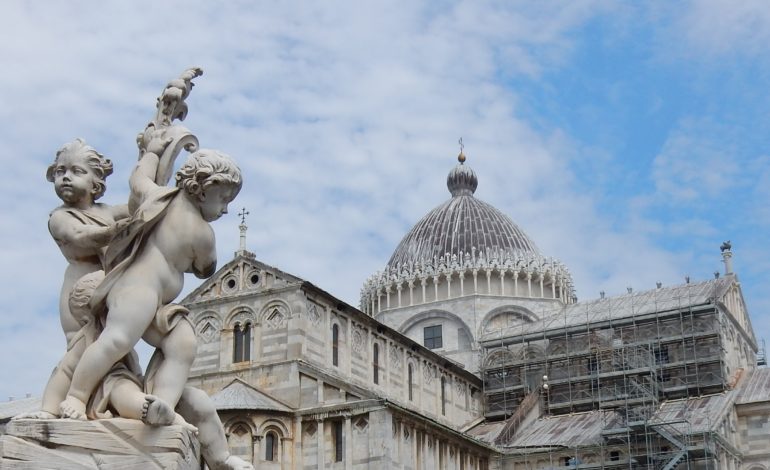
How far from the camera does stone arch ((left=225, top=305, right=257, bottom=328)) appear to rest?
41.6m

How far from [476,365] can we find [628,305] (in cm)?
770

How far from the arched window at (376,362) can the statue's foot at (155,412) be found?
124ft

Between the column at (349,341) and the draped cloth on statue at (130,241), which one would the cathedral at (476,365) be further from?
the draped cloth on statue at (130,241)

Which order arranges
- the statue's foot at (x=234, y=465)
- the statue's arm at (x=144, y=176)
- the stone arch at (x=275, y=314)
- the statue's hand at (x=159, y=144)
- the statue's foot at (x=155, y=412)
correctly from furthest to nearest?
the stone arch at (x=275, y=314) < the statue's hand at (x=159, y=144) < the statue's arm at (x=144, y=176) < the statue's foot at (x=234, y=465) < the statue's foot at (x=155, y=412)

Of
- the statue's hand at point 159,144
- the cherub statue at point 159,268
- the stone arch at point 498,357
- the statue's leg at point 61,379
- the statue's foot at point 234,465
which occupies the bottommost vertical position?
the statue's foot at point 234,465

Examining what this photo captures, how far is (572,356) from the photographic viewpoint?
50.7 m

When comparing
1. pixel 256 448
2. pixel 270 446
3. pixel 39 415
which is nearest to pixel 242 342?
pixel 270 446

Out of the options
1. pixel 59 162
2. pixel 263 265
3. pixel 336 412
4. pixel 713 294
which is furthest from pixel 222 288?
pixel 59 162

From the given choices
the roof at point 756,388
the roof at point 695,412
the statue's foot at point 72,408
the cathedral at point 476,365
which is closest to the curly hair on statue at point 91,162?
the statue's foot at point 72,408

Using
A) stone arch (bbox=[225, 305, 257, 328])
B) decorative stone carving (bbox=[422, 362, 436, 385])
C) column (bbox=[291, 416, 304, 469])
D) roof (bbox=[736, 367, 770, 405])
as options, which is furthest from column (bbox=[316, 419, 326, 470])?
roof (bbox=[736, 367, 770, 405])

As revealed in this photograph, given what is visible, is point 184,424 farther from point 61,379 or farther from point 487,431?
point 487,431

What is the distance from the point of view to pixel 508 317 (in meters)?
55.4

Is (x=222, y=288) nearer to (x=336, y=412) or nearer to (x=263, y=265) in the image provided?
(x=263, y=265)

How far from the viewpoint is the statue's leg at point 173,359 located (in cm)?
669
